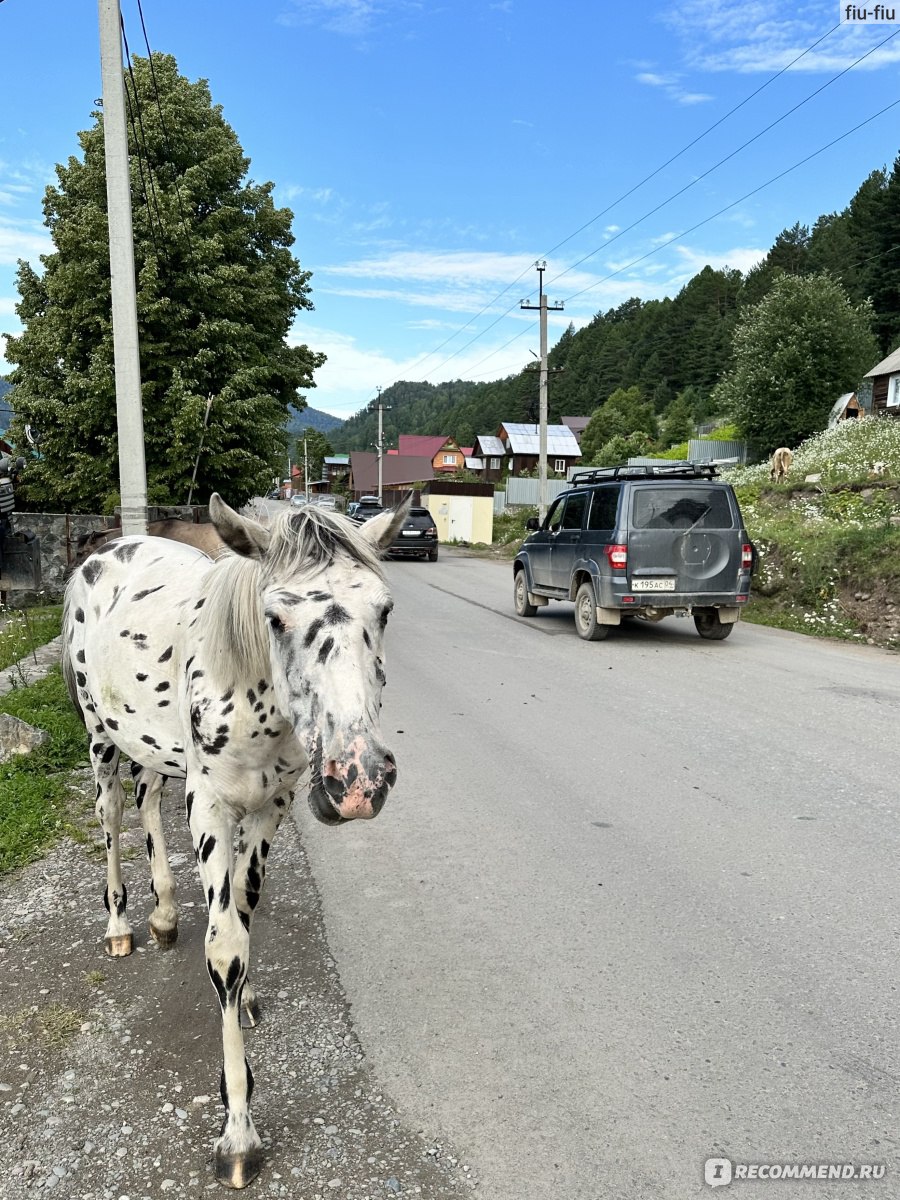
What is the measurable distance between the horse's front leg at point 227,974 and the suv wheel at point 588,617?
29.9 feet

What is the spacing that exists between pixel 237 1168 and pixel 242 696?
128cm

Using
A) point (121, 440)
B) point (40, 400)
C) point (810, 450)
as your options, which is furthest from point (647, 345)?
point (121, 440)

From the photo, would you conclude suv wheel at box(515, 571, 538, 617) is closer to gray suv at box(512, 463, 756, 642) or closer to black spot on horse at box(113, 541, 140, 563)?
gray suv at box(512, 463, 756, 642)

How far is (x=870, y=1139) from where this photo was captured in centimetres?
230

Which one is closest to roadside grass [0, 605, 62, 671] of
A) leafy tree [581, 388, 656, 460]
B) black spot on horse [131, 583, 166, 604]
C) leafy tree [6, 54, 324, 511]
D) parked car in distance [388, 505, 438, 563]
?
leafy tree [6, 54, 324, 511]

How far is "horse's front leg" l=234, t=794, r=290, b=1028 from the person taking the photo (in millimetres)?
2766

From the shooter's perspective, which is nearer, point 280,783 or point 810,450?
point 280,783

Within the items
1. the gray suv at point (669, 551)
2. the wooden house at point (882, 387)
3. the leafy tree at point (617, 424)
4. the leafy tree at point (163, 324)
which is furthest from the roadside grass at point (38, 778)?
the leafy tree at point (617, 424)

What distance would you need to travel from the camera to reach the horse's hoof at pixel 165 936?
3438 millimetres

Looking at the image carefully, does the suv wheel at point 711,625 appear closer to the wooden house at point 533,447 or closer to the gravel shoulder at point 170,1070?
the gravel shoulder at point 170,1070

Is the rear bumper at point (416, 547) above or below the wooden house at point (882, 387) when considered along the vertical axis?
below

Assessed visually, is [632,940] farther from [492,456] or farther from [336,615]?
[492,456]

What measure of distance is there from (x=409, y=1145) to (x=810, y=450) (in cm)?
2998

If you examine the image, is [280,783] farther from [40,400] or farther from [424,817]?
[40,400]
